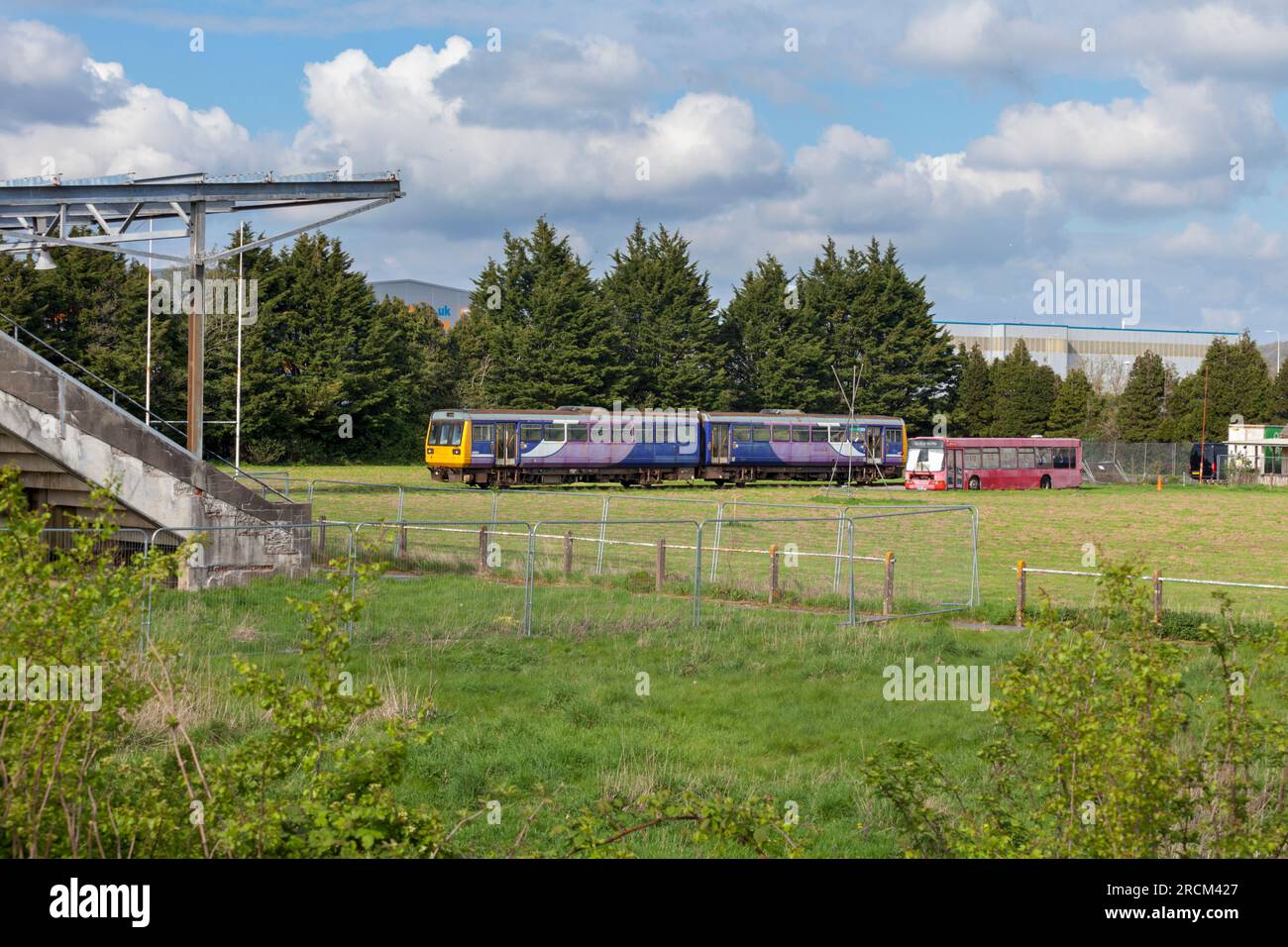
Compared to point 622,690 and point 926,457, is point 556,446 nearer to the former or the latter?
point 926,457

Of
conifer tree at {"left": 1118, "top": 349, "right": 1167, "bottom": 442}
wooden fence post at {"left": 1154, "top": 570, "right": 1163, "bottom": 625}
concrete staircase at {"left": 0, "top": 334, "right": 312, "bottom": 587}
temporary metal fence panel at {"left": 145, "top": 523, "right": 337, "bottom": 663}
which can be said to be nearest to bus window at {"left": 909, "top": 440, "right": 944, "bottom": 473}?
conifer tree at {"left": 1118, "top": 349, "right": 1167, "bottom": 442}

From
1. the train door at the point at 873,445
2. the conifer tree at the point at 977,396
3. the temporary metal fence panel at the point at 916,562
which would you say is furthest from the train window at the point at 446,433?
the conifer tree at the point at 977,396

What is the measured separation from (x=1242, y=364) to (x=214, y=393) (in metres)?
61.3

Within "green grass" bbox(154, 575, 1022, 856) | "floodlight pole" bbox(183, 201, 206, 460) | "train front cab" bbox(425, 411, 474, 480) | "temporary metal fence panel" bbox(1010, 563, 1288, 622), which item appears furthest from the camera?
"train front cab" bbox(425, 411, 474, 480)

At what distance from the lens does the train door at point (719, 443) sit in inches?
2211

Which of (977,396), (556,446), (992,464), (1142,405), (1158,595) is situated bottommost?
(1158,595)

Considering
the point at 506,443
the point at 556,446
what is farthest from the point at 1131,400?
the point at 506,443

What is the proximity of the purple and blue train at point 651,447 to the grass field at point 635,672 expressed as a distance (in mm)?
25329

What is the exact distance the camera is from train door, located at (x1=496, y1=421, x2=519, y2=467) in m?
51.6

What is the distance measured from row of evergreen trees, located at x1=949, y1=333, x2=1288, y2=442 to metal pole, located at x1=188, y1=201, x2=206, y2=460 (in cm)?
6645

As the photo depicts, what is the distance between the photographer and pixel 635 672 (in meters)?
13.4

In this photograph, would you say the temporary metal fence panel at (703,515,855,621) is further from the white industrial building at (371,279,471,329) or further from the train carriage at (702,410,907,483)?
the white industrial building at (371,279,471,329)

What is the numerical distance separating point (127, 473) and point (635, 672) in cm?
819
